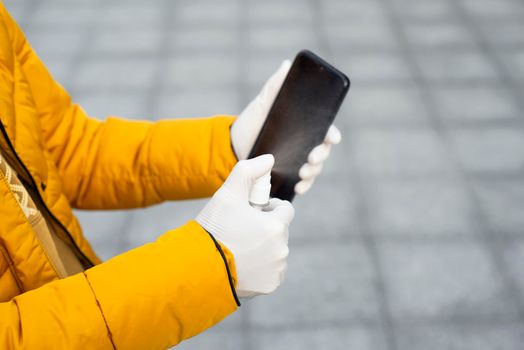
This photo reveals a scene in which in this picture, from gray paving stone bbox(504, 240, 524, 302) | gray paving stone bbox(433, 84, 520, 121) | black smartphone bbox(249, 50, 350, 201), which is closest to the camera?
black smartphone bbox(249, 50, 350, 201)

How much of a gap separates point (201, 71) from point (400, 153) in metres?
1.09

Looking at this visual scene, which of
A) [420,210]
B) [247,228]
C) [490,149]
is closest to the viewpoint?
[247,228]

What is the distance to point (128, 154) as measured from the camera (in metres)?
1.30

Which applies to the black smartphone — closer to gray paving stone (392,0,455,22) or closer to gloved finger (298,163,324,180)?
gloved finger (298,163,324,180)

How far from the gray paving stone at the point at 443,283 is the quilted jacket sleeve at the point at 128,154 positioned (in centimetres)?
92

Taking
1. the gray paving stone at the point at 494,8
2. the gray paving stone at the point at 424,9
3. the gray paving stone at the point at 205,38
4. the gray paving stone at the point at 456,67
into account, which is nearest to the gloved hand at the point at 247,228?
the gray paving stone at the point at 456,67

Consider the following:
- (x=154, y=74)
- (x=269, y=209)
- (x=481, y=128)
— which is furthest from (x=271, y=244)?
(x=154, y=74)

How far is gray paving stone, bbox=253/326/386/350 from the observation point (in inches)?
70.8

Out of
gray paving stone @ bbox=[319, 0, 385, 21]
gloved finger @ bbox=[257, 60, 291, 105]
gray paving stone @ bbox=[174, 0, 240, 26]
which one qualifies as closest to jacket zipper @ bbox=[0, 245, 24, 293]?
gloved finger @ bbox=[257, 60, 291, 105]

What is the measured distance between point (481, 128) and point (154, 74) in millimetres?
1572

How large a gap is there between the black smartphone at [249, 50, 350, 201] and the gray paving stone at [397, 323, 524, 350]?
2.76ft

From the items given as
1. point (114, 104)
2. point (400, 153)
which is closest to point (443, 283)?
point (400, 153)

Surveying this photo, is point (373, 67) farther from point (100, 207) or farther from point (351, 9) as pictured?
point (100, 207)

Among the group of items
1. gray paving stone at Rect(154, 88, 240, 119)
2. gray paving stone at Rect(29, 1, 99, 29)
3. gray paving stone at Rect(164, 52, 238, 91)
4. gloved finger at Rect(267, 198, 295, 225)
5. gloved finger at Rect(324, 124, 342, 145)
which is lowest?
gray paving stone at Rect(154, 88, 240, 119)
